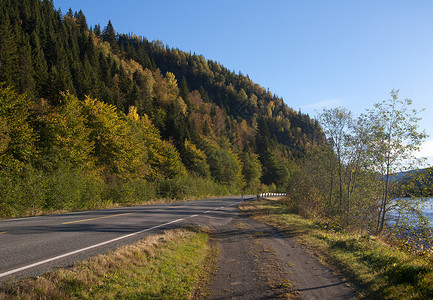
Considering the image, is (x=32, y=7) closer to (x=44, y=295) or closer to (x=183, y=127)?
(x=183, y=127)

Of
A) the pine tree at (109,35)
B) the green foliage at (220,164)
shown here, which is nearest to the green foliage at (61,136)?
the green foliage at (220,164)

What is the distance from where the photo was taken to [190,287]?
5.02 meters

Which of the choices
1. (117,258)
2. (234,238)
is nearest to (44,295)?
(117,258)

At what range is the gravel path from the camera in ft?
16.2

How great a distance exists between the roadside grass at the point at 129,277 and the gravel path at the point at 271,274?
0.51 meters

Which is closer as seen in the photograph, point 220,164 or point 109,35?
point 220,164

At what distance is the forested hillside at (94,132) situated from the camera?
63.5 feet

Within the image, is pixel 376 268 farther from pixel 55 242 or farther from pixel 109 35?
pixel 109 35

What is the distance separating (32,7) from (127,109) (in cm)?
3840

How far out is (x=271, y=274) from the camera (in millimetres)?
5934

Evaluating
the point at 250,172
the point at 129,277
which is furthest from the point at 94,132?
the point at 250,172

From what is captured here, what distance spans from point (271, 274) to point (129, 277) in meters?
3.05

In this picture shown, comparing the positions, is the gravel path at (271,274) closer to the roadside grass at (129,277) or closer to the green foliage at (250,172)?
the roadside grass at (129,277)

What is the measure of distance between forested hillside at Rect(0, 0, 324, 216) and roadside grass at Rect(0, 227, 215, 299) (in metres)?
10.2
